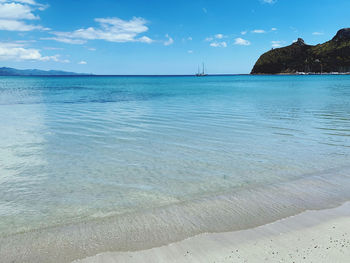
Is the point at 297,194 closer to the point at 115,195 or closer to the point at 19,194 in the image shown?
the point at 115,195

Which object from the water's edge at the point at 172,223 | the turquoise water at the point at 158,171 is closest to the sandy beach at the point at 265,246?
the water's edge at the point at 172,223

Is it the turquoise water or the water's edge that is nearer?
the water's edge

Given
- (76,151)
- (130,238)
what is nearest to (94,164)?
(76,151)

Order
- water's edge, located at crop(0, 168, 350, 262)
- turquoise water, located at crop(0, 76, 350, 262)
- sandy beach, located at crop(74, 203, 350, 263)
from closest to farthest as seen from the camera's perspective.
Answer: sandy beach, located at crop(74, 203, 350, 263), water's edge, located at crop(0, 168, 350, 262), turquoise water, located at crop(0, 76, 350, 262)

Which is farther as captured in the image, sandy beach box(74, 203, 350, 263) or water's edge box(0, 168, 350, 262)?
water's edge box(0, 168, 350, 262)

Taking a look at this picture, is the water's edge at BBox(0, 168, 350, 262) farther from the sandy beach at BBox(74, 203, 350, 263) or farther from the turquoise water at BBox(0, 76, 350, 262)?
the sandy beach at BBox(74, 203, 350, 263)

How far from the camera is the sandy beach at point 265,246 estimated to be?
14.5ft

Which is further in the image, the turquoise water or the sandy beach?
the turquoise water

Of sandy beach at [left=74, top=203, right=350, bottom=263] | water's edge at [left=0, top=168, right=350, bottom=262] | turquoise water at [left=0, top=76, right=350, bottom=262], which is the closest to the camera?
sandy beach at [left=74, top=203, right=350, bottom=263]

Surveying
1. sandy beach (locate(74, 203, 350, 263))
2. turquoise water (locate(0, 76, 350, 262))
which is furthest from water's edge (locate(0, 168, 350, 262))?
sandy beach (locate(74, 203, 350, 263))

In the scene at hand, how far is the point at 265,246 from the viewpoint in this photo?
4730 mm

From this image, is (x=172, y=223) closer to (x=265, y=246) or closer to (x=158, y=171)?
(x=265, y=246)

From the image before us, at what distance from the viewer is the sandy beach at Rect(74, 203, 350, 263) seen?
174 inches

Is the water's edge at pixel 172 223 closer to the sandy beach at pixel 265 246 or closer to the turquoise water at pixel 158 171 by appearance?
the turquoise water at pixel 158 171
